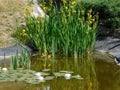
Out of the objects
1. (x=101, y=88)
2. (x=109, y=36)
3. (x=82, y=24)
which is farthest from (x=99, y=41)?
(x=101, y=88)

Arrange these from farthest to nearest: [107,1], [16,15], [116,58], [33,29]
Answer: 1. [16,15]
2. [107,1]
3. [33,29]
4. [116,58]

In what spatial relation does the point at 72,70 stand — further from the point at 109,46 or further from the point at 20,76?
the point at 109,46

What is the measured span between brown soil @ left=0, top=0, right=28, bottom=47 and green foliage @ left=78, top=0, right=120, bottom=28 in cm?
245

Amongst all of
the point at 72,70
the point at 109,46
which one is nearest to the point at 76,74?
the point at 72,70

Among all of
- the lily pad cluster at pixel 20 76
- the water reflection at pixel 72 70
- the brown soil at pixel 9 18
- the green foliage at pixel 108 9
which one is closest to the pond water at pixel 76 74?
the water reflection at pixel 72 70

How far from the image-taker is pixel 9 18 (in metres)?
13.4

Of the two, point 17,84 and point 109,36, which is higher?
point 109,36

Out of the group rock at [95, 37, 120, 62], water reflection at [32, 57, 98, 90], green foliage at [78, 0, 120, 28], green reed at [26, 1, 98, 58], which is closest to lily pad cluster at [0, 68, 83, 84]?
water reflection at [32, 57, 98, 90]

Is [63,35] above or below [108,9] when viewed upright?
below

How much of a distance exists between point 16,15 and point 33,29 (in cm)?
288

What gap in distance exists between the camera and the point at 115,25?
11703 millimetres

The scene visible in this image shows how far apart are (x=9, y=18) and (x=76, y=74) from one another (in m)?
5.33

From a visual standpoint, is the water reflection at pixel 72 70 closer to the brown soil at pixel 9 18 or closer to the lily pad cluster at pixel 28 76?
the lily pad cluster at pixel 28 76

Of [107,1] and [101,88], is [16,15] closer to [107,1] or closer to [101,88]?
[107,1]
